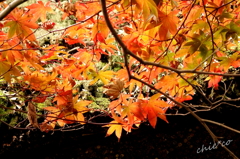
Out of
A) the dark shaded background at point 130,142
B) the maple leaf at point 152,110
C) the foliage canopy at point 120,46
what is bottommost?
the dark shaded background at point 130,142

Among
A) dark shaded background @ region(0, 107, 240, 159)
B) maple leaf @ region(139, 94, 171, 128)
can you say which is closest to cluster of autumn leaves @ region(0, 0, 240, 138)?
maple leaf @ region(139, 94, 171, 128)

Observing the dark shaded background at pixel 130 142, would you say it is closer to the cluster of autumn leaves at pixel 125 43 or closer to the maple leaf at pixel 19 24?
the cluster of autumn leaves at pixel 125 43

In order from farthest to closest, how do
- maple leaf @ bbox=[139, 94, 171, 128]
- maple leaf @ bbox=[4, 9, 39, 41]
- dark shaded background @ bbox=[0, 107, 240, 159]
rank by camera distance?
dark shaded background @ bbox=[0, 107, 240, 159] < maple leaf @ bbox=[139, 94, 171, 128] < maple leaf @ bbox=[4, 9, 39, 41]

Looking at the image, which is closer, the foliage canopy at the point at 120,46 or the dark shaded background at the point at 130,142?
the foliage canopy at the point at 120,46

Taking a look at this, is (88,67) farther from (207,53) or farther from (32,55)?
(207,53)

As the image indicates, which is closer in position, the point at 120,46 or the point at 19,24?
the point at 19,24

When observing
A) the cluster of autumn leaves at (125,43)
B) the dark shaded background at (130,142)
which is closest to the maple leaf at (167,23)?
the cluster of autumn leaves at (125,43)

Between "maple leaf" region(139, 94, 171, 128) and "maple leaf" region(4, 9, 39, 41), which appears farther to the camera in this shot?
"maple leaf" region(139, 94, 171, 128)

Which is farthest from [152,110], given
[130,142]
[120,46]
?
[130,142]

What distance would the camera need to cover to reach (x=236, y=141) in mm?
2359

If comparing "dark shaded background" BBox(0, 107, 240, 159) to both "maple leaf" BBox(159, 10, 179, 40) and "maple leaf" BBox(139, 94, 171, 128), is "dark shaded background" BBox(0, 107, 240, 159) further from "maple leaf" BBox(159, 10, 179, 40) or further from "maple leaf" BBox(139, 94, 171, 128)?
"maple leaf" BBox(159, 10, 179, 40)

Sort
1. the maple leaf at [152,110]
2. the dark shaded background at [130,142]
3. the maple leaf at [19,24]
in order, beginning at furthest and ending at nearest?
the dark shaded background at [130,142] < the maple leaf at [152,110] < the maple leaf at [19,24]

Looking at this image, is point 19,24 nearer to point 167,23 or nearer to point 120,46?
point 120,46

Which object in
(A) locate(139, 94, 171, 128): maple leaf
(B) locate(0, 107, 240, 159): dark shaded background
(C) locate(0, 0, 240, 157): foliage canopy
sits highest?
(C) locate(0, 0, 240, 157): foliage canopy
